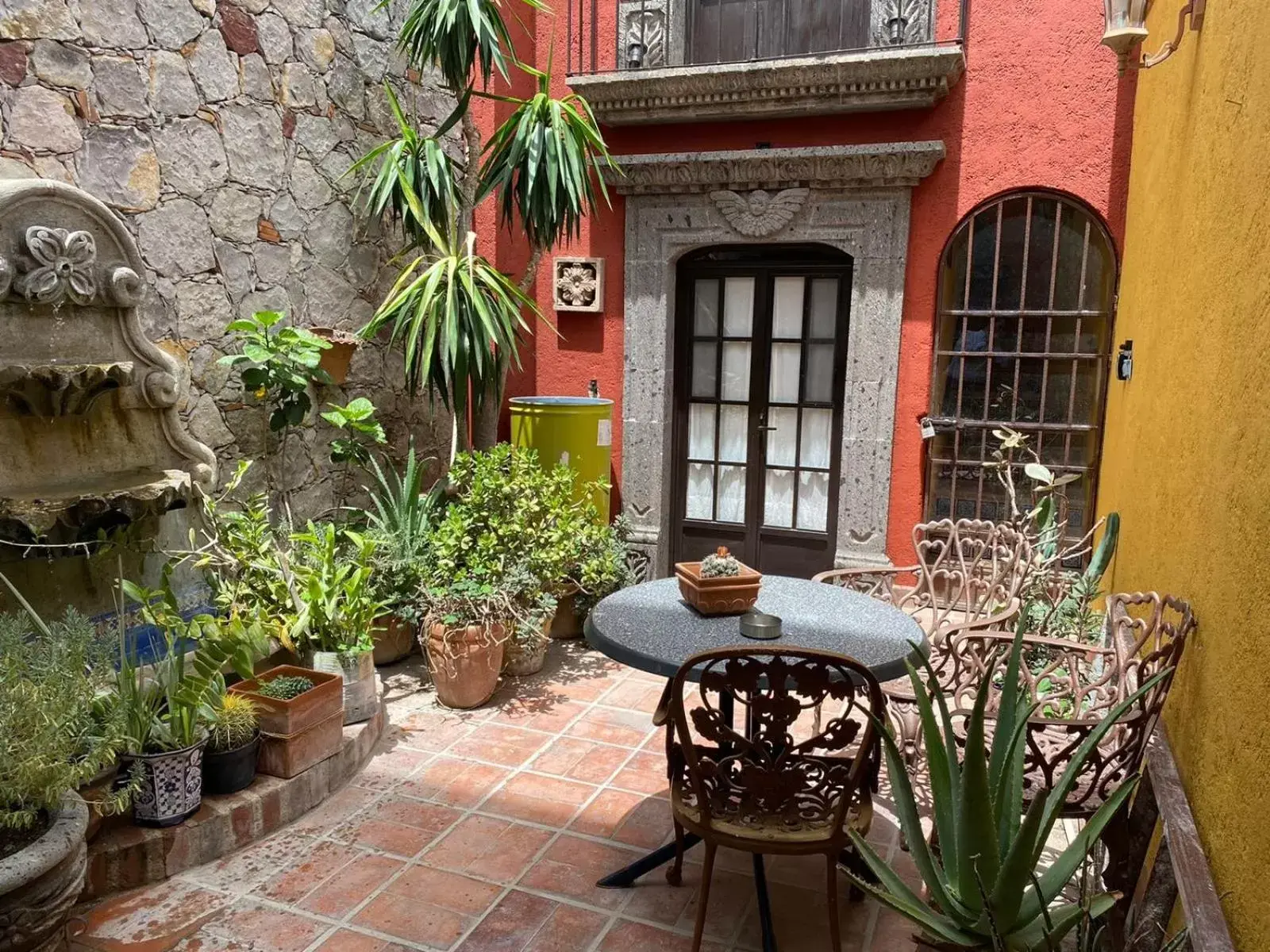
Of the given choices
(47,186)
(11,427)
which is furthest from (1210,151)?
(11,427)

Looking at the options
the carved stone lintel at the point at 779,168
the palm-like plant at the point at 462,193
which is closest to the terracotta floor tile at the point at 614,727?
the palm-like plant at the point at 462,193

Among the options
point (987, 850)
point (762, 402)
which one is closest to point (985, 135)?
point (762, 402)

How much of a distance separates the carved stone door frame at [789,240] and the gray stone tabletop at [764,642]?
6.53 ft

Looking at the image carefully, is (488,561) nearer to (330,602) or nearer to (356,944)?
(330,602)

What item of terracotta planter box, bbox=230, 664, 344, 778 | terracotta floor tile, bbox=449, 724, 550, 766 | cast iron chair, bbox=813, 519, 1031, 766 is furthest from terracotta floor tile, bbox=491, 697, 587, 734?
cast iron chair, bbox=813, 519, 1031, 766

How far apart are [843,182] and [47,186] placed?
372 cm

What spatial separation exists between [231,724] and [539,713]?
1.43 metres

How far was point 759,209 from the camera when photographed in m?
5.10

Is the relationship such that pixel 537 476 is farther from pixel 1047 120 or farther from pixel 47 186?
pixel 1047 120

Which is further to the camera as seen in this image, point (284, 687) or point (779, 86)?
point (779, 86)

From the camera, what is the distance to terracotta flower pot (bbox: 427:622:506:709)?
13.0ft

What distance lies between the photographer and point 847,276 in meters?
5.17

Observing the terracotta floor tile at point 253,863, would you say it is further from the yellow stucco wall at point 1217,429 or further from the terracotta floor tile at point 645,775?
the yellow stucco wall at point 1217,429

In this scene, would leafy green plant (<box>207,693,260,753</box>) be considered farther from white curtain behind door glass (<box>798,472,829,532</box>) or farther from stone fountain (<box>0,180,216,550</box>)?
white curtain behind door glass (<box>798,472,829,532</box>)
